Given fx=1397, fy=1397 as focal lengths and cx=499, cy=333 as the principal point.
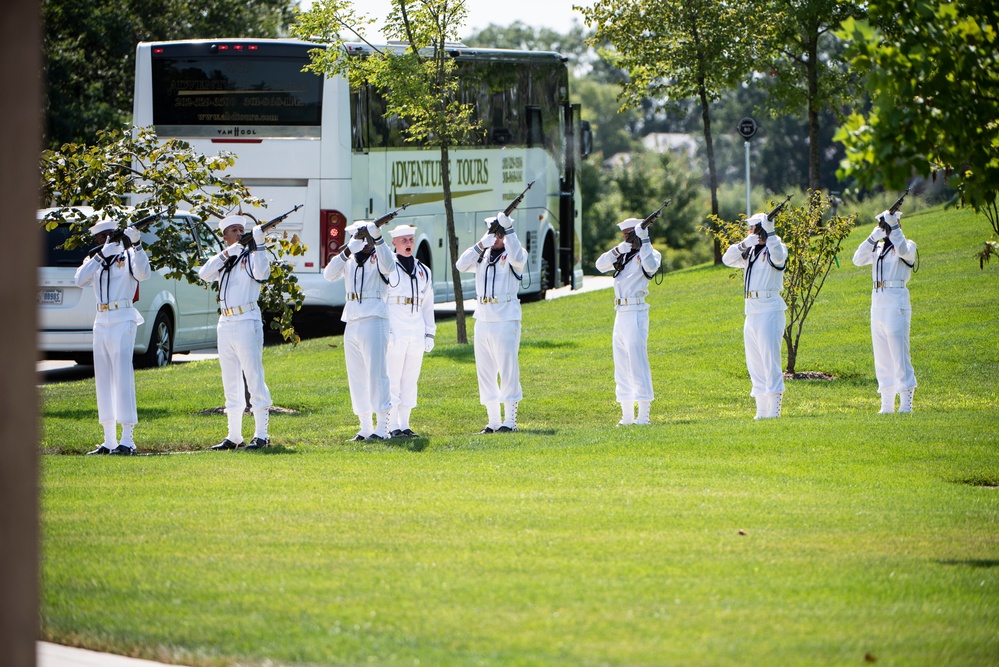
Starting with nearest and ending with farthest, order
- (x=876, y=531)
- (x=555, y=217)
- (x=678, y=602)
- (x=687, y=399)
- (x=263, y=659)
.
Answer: (x=263, y=659) → (x=678, y=602) → (x=876, y=531) → (x=687, y=399) → (x=555, y=217)

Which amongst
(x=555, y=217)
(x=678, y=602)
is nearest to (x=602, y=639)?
(x=678, y=602)

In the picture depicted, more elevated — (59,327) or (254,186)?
(254,186)

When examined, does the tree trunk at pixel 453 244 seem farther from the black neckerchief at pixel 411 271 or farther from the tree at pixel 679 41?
the tree at pixel 679 41

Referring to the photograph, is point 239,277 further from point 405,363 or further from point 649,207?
point 649,207

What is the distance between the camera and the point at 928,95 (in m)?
7.77

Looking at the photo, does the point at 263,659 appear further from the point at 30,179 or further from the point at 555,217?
the point at 555,217

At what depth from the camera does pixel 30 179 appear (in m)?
4.51

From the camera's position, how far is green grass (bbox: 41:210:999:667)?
6324 millimetres

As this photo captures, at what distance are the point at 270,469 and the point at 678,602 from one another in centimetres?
508

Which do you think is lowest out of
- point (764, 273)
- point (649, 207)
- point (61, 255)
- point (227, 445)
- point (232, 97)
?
point (227, 445)

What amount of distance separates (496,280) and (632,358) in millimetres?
1613

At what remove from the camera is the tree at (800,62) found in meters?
27.5

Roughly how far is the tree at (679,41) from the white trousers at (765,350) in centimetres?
1653

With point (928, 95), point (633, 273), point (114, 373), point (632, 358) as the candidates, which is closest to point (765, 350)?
point (632, 358)
